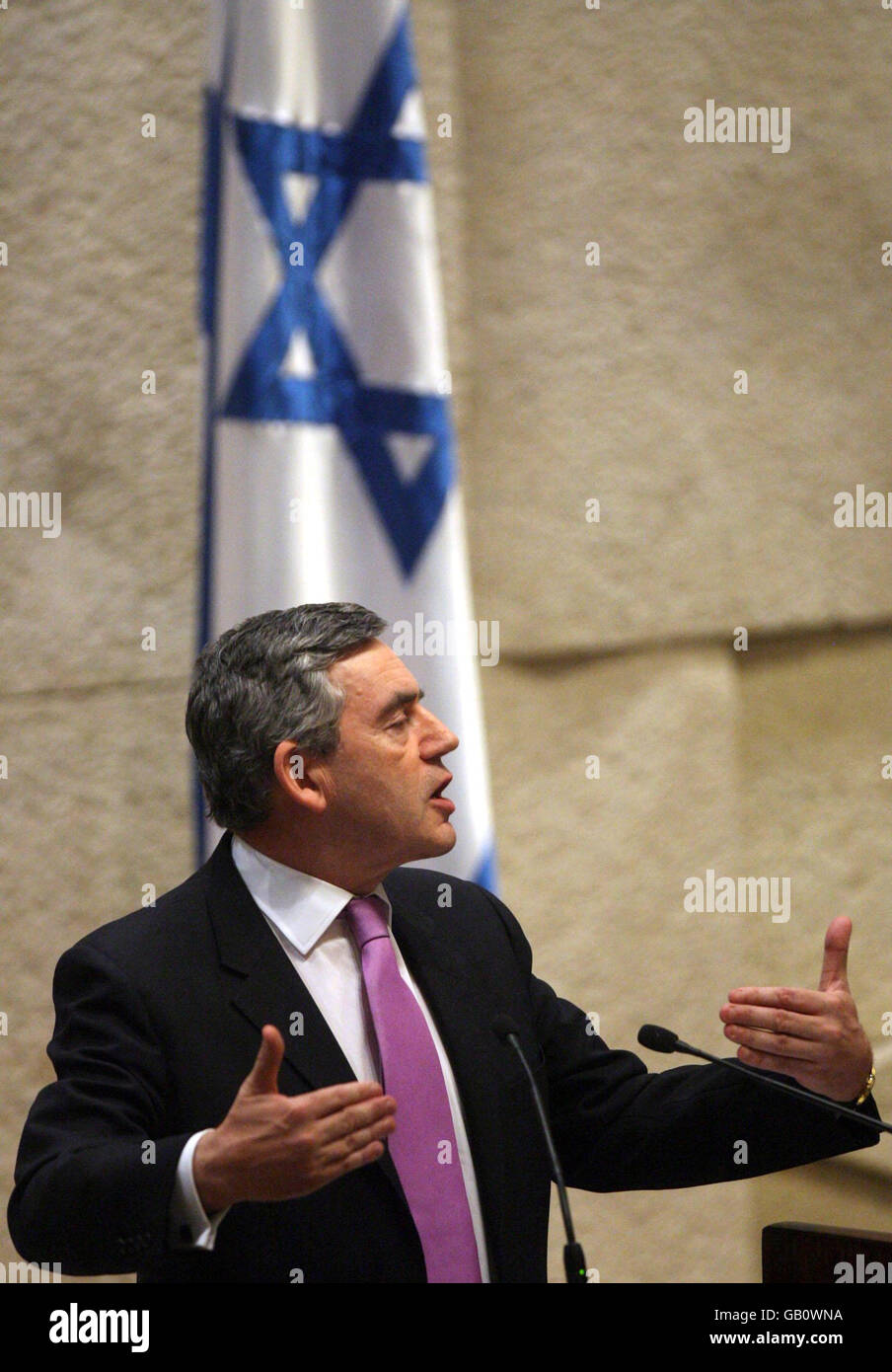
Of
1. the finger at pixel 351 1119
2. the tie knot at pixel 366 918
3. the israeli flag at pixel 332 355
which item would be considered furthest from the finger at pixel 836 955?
the israeli flag at pixel 332 355

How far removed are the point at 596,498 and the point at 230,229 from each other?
1.00 metres

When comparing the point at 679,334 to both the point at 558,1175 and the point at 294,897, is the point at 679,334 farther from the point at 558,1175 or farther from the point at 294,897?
the point at 558,1175

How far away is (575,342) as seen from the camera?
347 centimetres

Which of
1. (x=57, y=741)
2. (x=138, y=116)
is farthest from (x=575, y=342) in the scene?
(x=57, y=741)

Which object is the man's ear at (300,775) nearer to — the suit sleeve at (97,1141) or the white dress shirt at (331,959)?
the white dress shirt at (331,959)

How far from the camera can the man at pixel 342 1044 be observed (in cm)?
173

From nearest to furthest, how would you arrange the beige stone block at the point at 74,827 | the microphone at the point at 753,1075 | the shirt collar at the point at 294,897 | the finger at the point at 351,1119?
the finger at the point at 351,1119 → the microphone at the point at 753,1075 → the shirt collar at the point at 294,897 → the beige stone block at the point at 74,827

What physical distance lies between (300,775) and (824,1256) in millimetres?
895

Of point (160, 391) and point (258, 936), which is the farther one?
point (160, 391)

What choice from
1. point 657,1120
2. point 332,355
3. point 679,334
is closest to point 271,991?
point 657,1120

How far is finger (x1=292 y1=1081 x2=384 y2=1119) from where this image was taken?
1466 mm

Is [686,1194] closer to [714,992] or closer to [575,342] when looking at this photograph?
[714,992]

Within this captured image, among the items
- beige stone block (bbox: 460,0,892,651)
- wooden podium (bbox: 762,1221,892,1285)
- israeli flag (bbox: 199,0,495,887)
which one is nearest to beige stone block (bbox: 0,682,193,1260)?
israeli flag (bbox: 199,0,495,887)

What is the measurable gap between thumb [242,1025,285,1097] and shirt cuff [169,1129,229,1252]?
11 cm
